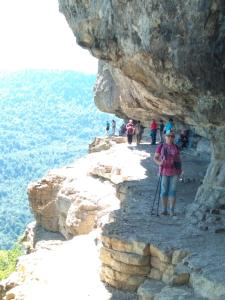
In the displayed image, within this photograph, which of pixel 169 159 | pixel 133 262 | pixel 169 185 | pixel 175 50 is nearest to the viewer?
pixel 133 262

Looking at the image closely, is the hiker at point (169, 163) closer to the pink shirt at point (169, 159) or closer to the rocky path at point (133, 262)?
the pink shirt at point (169, 159)

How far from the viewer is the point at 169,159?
16.3m

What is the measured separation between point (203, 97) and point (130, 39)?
302cm

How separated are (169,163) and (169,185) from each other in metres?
0.80

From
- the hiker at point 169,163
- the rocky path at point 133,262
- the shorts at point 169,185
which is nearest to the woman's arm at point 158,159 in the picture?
the hiker at point 169,163

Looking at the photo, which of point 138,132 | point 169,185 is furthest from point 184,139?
point 169,185

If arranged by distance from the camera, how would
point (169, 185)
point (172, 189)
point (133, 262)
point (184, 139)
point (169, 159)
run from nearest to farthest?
point (133, 262), point (169, 159), point (172, 189), point (169, 185), point (184, 139)

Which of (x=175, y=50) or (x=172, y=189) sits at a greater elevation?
(x=175, y=50)

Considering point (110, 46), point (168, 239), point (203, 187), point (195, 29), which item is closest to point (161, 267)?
point (168, 239)

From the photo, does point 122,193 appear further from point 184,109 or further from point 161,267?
point 161,267

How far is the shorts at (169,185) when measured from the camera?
54.5ft

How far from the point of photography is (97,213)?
910 inches

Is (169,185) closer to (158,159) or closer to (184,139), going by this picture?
(158,159)

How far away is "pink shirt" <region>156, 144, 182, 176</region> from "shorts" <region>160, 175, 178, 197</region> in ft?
0.64
